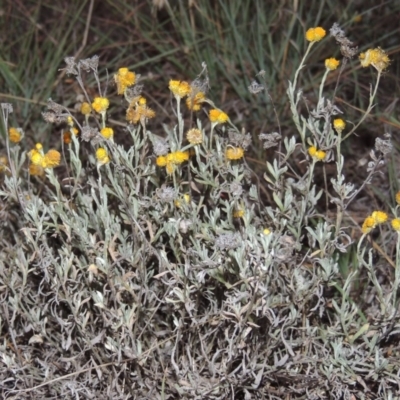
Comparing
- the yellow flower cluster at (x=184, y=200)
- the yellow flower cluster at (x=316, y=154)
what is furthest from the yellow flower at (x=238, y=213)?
the yellow flower cluster at (x=316, y=154)

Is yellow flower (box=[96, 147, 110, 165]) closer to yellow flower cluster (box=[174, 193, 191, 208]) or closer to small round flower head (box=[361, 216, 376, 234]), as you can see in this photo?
yellow flower cluster (box=[174, 193, 191, 208])

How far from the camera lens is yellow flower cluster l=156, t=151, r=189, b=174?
2109mm

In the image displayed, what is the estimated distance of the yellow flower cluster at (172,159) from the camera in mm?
2109

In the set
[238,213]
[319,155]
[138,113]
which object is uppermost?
[138,113]

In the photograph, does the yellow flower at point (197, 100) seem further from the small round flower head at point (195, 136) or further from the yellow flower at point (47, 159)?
the yellow flower at point (47, 159)

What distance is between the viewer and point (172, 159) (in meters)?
2.11

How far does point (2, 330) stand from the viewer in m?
2.53

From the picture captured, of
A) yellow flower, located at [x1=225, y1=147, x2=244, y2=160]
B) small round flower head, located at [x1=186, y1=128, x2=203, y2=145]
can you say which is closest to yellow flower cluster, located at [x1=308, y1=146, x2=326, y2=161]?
yellow flower, located at [x1=225, y1=147, x2=244, y2=160]

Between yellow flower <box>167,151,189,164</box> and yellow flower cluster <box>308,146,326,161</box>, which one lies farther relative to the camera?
yellow flower cluster <box>308,146,326,161</box>

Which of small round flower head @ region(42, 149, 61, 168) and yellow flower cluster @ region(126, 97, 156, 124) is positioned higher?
yellow flower cluster @ region(126, 97, 156, 124)

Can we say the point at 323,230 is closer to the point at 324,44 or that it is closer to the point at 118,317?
the point at 118,317

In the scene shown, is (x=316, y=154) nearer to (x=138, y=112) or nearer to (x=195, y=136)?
(x=195, y=136)

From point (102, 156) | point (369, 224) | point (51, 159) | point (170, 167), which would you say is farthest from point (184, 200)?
point (369, 224)

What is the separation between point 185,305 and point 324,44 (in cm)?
165
